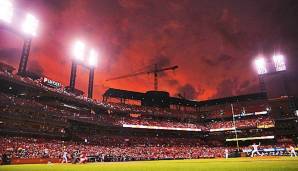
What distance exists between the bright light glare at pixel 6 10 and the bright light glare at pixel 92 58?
22.1 m

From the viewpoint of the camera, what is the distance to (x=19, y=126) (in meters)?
44.5

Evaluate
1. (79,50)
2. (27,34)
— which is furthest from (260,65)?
(27,34)

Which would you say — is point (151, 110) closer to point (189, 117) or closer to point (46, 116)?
point (189, 117)

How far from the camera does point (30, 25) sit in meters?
51.2

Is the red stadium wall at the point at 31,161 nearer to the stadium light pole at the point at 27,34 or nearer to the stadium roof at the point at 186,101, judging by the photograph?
the stadium light pole at the point at 27,34

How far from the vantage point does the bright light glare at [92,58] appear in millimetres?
64938

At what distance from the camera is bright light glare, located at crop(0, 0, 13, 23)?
44566 millimetres

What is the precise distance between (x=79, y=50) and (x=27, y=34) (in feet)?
43.6

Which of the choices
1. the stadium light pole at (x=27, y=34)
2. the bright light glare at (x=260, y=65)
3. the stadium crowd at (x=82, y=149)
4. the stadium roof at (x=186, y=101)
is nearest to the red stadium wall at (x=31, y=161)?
the stadium crowd at (x=82, y=149)

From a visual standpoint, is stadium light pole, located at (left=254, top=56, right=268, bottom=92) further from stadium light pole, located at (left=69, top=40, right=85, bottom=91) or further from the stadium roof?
stadium light pole, located at (left=69, top=40, right=85, bottom=91)

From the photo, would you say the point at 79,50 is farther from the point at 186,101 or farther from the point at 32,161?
the point at 186,101

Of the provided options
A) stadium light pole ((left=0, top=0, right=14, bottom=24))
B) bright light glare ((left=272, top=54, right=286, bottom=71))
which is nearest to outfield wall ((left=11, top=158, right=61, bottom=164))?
stadium light pole ((left=0, top=0, right=14, bottom=24))

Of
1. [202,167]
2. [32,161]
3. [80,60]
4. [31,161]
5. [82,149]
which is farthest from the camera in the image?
[80,60]

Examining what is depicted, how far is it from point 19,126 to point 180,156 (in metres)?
34.4
